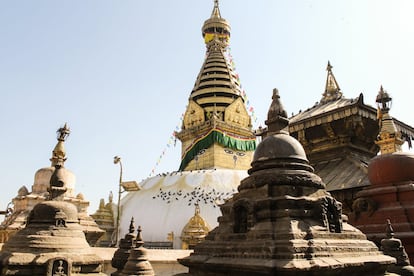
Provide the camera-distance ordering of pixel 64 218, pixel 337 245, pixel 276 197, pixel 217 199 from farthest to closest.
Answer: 1. pixel 217 199
2. pixel 64 218
3. pixel 276 197
4. pixel 337 245

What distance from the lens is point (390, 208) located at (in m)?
9.85

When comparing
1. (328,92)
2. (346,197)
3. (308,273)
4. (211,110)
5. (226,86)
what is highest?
(226,86)

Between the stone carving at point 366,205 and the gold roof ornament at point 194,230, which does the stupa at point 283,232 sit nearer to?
the stone carving at point 366,205

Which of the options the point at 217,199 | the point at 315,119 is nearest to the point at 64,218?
the point at 315,119

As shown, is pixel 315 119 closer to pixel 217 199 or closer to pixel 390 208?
pixel 390 208

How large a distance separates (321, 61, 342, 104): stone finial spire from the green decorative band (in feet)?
60.2

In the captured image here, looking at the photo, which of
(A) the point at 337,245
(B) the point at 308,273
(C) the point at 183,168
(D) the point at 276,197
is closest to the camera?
(B) the point at 308,273

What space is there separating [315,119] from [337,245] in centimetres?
1001

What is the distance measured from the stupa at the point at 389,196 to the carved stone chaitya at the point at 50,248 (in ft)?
23.8

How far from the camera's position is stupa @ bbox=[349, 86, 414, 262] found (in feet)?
31.0

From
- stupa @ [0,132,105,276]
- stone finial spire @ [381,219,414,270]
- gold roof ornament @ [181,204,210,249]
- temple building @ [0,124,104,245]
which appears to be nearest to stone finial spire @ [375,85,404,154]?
stone finial spire @ [381,219,414,270]

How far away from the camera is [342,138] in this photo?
14.7m

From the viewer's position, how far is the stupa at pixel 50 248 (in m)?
7.70

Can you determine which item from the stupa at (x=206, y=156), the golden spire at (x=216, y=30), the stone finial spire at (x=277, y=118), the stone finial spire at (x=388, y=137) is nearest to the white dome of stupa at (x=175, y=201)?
the stupa at (x=206, y=156)
